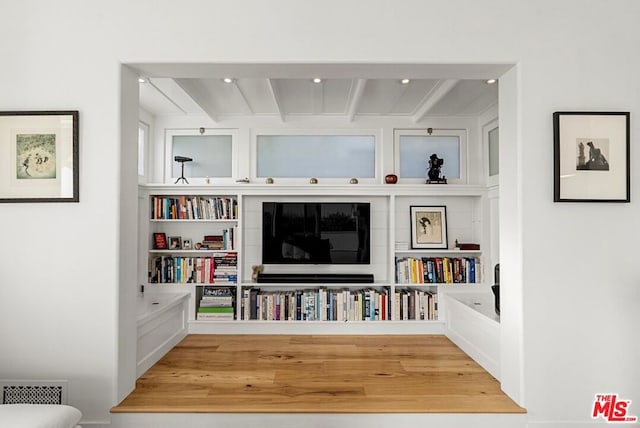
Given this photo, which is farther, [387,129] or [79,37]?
[387,129]

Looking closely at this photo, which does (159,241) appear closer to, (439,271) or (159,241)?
(159,241)

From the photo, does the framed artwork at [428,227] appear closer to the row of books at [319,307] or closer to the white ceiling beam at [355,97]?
the row of books at [319,307]

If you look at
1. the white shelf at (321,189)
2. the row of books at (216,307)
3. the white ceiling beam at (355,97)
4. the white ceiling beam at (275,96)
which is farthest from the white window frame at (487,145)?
the row of books at (216,307)

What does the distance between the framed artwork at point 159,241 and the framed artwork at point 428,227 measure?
2.69 m

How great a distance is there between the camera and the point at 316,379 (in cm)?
263

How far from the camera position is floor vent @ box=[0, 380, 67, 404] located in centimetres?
215

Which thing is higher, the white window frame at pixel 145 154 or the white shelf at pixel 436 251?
the white window frame at pixel 145 154

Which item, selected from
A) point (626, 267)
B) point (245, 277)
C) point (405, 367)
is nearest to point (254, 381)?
point (405, 367)

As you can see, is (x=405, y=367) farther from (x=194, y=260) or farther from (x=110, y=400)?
(x=194, y=260)

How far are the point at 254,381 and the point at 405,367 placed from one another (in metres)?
1.14

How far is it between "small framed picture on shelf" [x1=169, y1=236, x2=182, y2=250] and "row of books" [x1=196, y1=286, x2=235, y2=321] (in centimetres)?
63

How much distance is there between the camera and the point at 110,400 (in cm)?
217

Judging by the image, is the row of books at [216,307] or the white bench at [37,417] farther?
the row of books at [216,307]

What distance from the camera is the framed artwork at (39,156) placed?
219 centimetres
